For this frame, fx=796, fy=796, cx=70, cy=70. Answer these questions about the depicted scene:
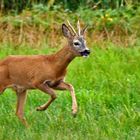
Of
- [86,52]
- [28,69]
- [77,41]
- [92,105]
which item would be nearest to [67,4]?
[92,105]

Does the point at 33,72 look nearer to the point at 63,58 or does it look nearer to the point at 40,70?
the point at 40,70

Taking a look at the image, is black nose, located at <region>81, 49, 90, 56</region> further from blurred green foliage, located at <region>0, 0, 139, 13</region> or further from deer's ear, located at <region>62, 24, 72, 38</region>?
blurred green foliage, located at <region>0, 0, 139, 13</region>

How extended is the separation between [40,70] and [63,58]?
1.04ft

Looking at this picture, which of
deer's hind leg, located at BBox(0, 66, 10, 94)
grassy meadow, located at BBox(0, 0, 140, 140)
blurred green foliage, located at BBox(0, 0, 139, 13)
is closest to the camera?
grassy meadow, located at BBox(0, 0, 140, 140)

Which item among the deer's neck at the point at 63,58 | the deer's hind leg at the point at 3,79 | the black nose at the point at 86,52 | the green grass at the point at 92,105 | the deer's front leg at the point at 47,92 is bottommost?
the green grass at the point at 92,105

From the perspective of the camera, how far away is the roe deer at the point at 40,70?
9.41m

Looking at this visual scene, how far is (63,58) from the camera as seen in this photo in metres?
9.61

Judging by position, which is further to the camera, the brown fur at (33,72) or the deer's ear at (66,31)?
the deer's ear at (66,31)

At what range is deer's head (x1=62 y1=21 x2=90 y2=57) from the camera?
9.37 m

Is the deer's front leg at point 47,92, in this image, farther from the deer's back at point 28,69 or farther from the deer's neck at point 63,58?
the deer's neck at point 63,58

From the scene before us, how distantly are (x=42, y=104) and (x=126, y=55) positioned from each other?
9.45 feet

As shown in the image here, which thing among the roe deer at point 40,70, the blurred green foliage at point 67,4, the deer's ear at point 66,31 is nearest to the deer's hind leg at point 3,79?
the roe deer at point 40,70

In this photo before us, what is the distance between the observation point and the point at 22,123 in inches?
359

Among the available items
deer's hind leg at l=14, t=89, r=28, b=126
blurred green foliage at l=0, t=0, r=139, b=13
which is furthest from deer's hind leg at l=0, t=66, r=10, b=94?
blurred green foliage at l=0, t=0, r=139, b=13
